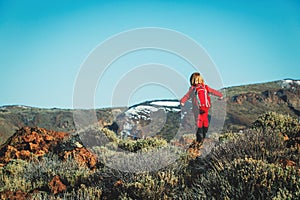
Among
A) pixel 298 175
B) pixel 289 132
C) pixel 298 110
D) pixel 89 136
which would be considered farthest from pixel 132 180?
pixel 298 110

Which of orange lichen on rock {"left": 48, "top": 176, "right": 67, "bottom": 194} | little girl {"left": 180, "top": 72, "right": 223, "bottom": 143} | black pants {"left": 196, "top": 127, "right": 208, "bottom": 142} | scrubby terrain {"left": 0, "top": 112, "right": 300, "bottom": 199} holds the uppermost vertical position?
little girl {"left": 180, "top": 72, "right": 223, "bottom": 143}

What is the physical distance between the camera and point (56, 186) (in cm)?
712

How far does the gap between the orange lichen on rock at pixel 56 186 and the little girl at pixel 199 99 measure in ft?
11.4

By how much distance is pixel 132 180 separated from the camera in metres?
6.80

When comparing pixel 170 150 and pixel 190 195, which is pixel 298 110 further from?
pixel 190 195

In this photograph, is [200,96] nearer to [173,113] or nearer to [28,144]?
[28,144]

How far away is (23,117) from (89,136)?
3364 centimetres

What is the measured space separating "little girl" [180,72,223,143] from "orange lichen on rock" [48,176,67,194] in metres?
3.49

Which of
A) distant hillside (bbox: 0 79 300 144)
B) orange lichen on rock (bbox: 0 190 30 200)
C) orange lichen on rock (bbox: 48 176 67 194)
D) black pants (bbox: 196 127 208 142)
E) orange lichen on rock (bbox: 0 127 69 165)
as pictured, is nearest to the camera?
orange lichen on rock (bbox: 0 190 30 200)

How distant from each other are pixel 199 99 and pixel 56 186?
12.5ft

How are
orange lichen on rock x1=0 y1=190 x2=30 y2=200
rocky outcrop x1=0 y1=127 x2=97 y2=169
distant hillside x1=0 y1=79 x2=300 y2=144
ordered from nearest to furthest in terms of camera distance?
1. orange lichen on rock x1=0 y1=190 x2=30 y2=200
2. rocky outcrop x1=0 y1=127 x2=97 y2=169
3. distant hillside x1=0 y1=79 x2=300 y2=144

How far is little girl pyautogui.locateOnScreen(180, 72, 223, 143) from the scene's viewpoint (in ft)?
29.8

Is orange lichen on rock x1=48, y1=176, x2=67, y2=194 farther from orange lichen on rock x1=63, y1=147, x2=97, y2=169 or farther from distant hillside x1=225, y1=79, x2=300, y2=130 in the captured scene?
distant hillside x1=225, y1=79, x2=300, y2=130

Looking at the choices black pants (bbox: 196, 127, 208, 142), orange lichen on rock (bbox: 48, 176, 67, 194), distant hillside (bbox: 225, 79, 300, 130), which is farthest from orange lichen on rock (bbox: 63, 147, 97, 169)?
distant hillside (bbox: 225, 79, 300, 130)
